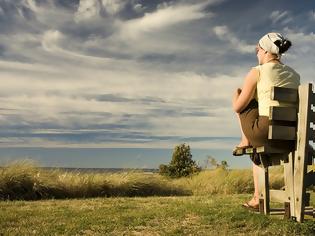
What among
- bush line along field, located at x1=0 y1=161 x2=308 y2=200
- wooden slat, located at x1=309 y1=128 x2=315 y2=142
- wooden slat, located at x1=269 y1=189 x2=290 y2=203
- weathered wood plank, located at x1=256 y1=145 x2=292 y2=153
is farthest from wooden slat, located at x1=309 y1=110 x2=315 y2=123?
bush line along field, located at x1=0 y1=161 x2=308 y2=200

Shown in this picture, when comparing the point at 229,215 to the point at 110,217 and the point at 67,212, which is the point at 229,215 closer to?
the point at 110,217

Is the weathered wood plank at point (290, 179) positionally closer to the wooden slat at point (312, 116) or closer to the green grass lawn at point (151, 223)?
the green grass lawn at point (151, 223)

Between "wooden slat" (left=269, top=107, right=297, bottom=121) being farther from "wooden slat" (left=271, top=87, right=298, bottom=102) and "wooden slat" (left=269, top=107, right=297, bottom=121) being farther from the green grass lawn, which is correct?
the green grass lawn

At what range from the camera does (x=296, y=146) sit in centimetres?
663

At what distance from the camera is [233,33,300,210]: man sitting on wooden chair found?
662cm

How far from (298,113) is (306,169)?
72 cm

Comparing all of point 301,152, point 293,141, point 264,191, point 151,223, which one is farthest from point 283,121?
point 151,223

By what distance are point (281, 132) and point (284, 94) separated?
48 centimetres

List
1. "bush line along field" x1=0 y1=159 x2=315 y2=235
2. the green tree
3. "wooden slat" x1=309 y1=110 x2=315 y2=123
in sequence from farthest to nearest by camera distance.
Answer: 1. the green tree
2. "wooden slat" x1=309 y1=110 x2=315 y2=123
3. "bush line along field" x1=0 y1=159 x2=315 y2=235

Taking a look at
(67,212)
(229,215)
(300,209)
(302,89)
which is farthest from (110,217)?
(302,89)

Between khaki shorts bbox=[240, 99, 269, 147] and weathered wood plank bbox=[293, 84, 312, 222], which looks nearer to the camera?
weathered wood plank bbox=[293, 84, 312, 222]

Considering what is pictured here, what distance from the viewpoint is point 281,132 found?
6512 millimetres

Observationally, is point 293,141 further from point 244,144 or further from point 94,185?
point 94,185

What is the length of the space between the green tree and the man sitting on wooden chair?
1294 cm
